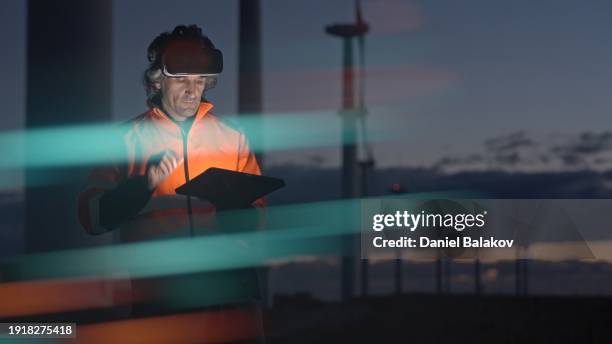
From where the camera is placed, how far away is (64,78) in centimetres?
1488

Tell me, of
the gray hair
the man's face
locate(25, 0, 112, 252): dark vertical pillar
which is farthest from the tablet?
locate(25, 0, 112, 252): dark vertical pillar

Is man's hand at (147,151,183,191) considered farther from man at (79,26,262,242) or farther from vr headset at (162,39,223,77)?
vr headset at (162,39,223,77)

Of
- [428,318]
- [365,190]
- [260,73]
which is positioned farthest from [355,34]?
[428,318]

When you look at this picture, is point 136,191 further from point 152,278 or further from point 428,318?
point 428,318

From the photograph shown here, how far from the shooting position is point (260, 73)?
2569 centimetres

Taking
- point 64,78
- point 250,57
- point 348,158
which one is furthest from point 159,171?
point 348,158

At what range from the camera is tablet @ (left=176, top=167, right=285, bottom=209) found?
8.65 meters

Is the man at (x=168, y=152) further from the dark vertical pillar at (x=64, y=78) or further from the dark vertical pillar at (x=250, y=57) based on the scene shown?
the dark vertical pillar at (x=250, y=57)

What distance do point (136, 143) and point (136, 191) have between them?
64cm

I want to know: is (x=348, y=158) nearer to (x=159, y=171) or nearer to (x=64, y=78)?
(x=64, y=78)

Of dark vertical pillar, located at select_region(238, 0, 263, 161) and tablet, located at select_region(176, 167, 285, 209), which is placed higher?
dark vertical pillar, located at select_region(238, 0, 263, 161)

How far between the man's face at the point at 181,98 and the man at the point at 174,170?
0.04 ft

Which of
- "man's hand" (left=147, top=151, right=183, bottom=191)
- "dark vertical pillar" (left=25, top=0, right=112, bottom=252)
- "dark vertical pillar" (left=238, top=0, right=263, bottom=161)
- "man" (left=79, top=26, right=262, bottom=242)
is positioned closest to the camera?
"man's hand" (left=147, top=151, right=183, bottom=191)

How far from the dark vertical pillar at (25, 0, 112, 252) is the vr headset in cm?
629
